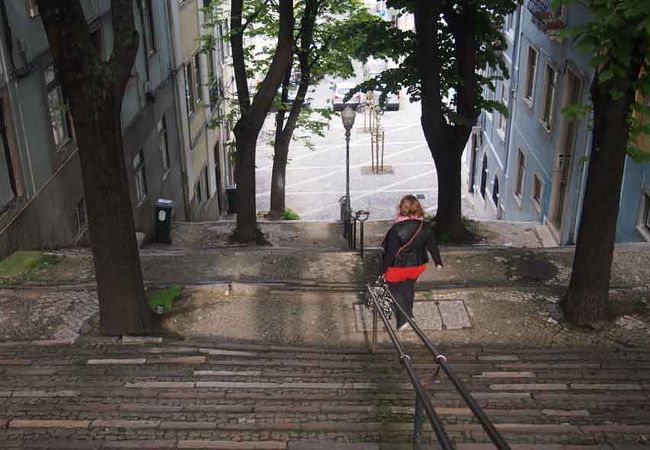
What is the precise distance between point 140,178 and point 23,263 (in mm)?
6964

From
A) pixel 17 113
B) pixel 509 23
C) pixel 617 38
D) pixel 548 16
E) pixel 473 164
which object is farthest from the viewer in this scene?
pixel 473 164

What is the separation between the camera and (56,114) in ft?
40.6

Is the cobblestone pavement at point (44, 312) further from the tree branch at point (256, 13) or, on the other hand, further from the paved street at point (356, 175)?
the paved street at point (356, 175)

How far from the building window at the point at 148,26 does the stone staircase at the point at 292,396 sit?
11506 millimetres

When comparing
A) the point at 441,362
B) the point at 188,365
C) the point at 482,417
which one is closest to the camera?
the point at 482,417

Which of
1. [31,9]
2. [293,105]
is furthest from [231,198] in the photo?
[31,9]

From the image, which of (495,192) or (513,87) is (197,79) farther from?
(495,192)

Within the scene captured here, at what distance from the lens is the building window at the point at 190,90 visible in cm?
2166

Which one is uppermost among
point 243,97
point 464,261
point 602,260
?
point 243,97

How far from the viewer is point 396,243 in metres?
7.59

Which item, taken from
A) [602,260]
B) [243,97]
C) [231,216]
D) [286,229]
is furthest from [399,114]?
[602,260]

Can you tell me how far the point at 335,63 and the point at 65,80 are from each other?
1438cm

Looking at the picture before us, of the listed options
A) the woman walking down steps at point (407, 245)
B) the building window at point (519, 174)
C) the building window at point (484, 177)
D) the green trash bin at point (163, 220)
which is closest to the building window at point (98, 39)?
the green trash bin at point (163, 220)

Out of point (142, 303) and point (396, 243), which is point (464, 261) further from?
point (142, 303)
